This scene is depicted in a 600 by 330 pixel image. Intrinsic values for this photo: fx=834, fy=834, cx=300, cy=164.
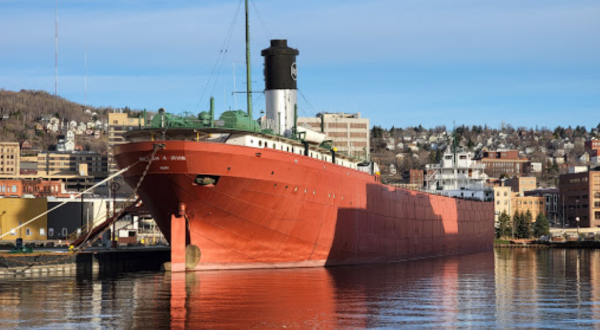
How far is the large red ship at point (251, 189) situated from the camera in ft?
129

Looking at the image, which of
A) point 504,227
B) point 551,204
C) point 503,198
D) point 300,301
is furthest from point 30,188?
point 551,204

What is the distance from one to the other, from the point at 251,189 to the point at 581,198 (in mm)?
114413

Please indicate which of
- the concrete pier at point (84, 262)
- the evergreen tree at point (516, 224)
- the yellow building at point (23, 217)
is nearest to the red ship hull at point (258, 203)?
the concrete pier at point (84, 262)

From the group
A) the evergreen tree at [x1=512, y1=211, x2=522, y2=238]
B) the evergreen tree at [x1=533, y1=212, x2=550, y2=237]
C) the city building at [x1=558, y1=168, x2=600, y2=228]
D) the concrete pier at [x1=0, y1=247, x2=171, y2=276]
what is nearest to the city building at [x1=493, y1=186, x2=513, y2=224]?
the city building at [x1=558, y1=168, x2=600, y2=228]

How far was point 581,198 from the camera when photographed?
468 feet

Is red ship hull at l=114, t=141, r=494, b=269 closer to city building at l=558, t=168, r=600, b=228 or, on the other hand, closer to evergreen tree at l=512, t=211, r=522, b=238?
evergreen tree at l=512, t=211, r=522, b=238

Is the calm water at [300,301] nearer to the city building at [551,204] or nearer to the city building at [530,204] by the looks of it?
A: the city building at [530,204]

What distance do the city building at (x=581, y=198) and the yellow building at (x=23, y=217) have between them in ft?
309

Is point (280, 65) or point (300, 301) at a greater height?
point (280, 65)

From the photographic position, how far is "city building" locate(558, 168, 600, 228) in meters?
140

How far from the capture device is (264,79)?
52.8 metres

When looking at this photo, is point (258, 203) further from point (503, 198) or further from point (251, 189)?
point (503, 198)

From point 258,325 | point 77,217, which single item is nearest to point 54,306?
point 258,325

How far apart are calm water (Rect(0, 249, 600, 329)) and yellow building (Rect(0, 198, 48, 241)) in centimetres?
2538
